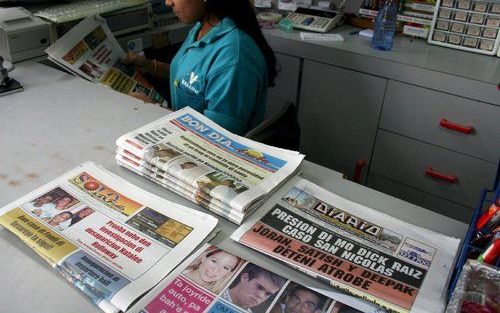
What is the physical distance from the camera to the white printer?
1.48 meters

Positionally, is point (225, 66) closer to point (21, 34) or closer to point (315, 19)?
Answer: point (21, 34)

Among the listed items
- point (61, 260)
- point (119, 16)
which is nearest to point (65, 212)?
point (61, 260)

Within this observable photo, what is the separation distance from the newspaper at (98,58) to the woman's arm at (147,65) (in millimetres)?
21

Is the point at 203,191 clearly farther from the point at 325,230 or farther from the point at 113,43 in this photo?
the point at 113,43

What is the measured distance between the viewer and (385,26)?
2.11 meters

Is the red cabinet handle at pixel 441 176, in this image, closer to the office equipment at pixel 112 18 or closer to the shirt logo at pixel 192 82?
the shirt logo at pixel 192 82

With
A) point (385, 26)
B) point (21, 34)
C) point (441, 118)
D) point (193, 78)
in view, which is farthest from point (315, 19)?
point (21, 34)

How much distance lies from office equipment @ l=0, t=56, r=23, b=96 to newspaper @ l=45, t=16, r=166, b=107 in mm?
146

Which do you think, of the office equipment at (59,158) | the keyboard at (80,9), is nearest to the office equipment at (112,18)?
the keyboard at (80,9)

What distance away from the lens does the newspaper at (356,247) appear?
0.69 m

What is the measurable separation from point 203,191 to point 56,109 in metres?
0.64

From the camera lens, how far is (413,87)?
185 centimetres

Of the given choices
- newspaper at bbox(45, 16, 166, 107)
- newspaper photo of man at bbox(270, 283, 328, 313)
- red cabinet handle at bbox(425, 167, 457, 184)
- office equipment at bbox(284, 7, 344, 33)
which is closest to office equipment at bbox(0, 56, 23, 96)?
newspaper at bbox(45, 16, 166, 107)

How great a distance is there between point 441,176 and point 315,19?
1.01 m
